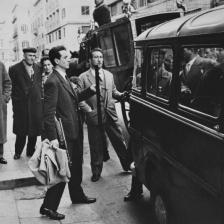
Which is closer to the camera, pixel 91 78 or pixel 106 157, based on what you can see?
pixel 91 78

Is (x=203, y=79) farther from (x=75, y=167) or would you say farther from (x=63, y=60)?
(x=75, y=167)

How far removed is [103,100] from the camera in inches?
259

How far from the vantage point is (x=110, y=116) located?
666cm

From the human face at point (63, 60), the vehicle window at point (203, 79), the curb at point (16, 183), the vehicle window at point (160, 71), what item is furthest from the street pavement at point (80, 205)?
the vehicle window at point (203, 79)

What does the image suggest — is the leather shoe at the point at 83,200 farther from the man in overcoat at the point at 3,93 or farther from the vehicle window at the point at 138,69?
the man in overcoat at the point at 3,93

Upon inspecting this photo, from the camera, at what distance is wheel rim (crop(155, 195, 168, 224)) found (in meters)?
4.25

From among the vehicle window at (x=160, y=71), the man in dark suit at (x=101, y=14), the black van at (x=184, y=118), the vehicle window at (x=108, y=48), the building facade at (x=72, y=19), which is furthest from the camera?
the building facade at (x=72, y=19)

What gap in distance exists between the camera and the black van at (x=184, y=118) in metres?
3.13

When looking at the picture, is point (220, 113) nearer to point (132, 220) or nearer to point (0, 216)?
point (132, 220)

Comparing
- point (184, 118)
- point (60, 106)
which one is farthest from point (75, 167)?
point (184, 118)

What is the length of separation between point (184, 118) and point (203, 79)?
0.37m

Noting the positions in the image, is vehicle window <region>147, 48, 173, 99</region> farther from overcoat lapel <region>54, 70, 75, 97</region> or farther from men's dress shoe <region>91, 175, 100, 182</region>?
men's dress shoe <region>91, 175, 100, 182</region>

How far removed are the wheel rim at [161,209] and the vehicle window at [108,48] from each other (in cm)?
725

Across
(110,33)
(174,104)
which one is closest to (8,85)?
(174,104)
